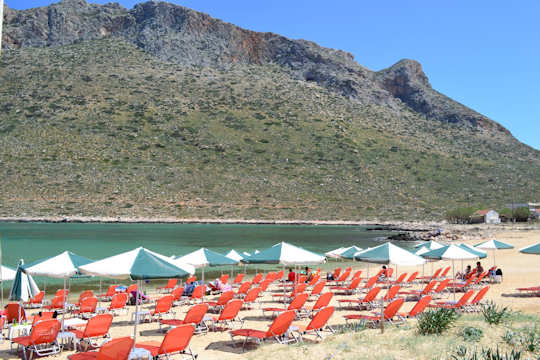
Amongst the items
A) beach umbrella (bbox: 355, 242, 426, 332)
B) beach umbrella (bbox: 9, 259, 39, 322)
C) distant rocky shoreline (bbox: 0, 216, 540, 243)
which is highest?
beach umbrella (bbox: 355, 242, 426, 332)

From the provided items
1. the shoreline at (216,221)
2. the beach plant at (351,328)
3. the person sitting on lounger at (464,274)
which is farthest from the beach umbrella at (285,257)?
the shoreline at (216,221)

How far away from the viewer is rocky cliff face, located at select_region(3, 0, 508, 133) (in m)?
96.7

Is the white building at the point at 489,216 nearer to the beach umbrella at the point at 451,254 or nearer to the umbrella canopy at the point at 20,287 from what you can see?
the beach umbrella at the point at 451,254

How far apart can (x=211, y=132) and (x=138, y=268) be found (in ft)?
216

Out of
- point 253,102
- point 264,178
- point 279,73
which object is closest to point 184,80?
point 253,102

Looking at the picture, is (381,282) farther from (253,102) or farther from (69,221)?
(253,102)

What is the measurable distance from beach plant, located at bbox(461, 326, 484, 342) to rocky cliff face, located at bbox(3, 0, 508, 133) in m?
91.9

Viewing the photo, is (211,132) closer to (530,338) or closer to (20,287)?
(20,287)

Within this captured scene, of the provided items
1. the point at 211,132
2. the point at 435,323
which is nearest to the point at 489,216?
the point at 211,132

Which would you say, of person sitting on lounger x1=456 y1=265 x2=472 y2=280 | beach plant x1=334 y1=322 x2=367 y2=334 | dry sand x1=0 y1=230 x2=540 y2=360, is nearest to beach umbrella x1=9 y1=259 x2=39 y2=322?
dry sand x1=0 y1=230 x2=540 y2=360

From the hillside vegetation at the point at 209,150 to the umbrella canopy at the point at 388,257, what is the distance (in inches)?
1996

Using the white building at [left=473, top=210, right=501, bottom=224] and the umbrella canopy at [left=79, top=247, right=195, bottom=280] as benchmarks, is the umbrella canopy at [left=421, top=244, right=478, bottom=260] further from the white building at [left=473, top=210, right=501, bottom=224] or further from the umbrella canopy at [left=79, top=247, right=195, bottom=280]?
the white building at [left=473, top=210, right=501, bottom=224]

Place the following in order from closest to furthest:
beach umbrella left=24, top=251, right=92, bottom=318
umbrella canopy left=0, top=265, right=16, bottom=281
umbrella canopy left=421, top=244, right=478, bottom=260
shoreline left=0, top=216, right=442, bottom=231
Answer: beach umbrella left=24, top=251, right=92, bottom=318
umbrella canopy left=0, top=265, right=16, bottom=281
umbrella canopy left=421, top=244, right=478, bottom=260
shoreline left=0, top=216, right=442, bottom=231

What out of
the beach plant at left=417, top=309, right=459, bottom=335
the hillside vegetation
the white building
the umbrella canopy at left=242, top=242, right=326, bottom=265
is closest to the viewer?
the beach plant at left=417, top=309, right=459, bottom=335
